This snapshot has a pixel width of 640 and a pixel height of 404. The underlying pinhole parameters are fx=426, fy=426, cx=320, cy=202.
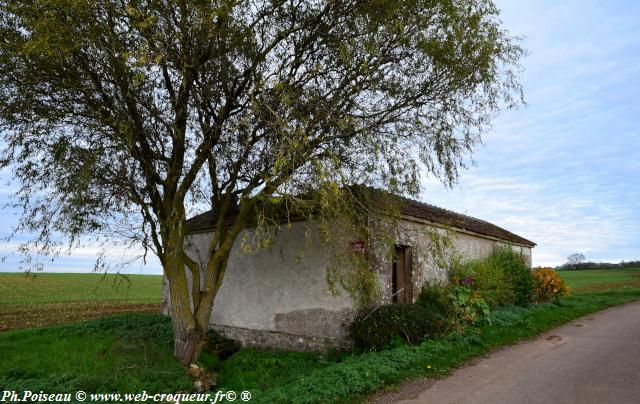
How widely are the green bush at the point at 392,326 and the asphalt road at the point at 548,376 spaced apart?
4.43 ft

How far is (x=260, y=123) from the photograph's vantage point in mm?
9305

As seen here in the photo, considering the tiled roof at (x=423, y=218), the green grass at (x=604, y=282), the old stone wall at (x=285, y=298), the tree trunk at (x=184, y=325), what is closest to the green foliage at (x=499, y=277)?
the tiled roof at (x=423, y=218)

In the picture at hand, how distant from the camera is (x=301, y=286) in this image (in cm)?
1162

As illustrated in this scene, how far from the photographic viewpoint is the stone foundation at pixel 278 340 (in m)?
10.6

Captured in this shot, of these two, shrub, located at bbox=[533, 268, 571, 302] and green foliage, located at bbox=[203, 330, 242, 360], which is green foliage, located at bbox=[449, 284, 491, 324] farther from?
green foliage, located at bbox=[203, 330, 242, 360]

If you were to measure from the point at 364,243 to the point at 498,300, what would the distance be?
6.44 m

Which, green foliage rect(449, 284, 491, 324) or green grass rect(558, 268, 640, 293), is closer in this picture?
green foliage rect(449, 284, 491, 324)

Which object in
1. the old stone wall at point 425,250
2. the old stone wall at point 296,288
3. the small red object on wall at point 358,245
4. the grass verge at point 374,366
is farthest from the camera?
the old stone wall at point 296,288

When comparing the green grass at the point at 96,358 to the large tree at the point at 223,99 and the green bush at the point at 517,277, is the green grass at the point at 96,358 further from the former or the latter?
the green bush at the point at 517,277

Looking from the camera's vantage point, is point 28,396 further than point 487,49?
No

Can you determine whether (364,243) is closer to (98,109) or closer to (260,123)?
(260,123)

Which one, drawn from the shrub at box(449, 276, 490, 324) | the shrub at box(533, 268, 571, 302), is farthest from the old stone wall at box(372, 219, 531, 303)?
the shrub at box(533, 268, 571, 302)

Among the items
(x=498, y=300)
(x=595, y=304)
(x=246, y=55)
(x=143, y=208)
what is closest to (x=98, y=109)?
(x=143, y=208)

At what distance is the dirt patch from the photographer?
17.0 meters
